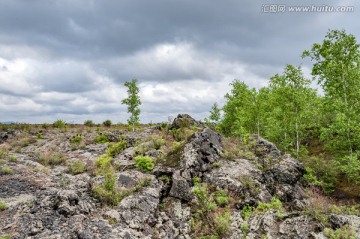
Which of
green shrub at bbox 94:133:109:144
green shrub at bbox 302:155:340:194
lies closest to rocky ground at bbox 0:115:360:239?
green shrub at bbox 302:155:340:194

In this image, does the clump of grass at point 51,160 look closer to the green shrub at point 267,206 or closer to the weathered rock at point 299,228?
the green shrub at point 267,206

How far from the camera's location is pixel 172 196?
1683 cm

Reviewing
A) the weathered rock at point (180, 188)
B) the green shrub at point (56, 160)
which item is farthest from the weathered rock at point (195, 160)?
the green shrub at point (56, 160)

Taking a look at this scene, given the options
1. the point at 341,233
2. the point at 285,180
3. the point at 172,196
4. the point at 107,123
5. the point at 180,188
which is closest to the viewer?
the point at 341,233

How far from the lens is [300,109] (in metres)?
32.2

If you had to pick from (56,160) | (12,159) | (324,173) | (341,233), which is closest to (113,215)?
(56,160)

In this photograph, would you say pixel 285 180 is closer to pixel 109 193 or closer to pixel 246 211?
pixel 246 211

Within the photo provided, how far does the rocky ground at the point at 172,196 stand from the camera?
1285 centimetres

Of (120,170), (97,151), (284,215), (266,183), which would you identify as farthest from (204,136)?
(97,151)

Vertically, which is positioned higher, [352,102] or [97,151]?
[352,102]

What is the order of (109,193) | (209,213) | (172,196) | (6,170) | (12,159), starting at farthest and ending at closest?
(12,159)
(6,170)
(172,196)
(209,213)
(109,193)

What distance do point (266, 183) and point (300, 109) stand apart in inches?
664

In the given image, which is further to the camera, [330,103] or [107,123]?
[107,123]

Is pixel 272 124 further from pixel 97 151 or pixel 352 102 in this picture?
pixel 97 151
